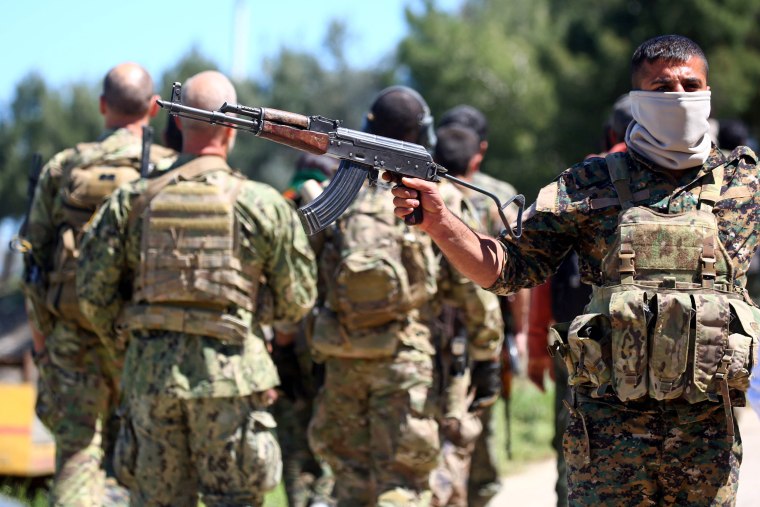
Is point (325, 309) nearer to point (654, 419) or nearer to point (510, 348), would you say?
point (510, 348)

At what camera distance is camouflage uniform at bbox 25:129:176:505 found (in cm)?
636


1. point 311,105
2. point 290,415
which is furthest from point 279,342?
point 311,105

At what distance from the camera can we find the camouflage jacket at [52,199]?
655cm

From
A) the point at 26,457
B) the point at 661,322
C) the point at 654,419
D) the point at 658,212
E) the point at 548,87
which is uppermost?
the point at 548,87

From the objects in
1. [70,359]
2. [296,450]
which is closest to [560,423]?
[296,450]

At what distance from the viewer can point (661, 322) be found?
3.75 meters

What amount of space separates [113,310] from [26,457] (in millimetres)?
3095

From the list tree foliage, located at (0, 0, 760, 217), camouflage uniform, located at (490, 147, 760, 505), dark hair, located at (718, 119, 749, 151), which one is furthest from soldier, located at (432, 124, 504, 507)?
tree foliage, located at (0, 0, 760, 217)

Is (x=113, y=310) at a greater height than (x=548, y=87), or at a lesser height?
lesser

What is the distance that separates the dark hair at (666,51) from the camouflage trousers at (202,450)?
2.49 metres

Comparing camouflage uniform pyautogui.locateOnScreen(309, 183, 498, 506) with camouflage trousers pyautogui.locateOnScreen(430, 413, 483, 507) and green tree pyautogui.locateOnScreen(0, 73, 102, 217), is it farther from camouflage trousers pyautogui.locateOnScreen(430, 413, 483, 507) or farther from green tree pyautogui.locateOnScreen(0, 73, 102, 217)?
green tree pyautogui.locateOnScreen(0, 73, 102, 217)

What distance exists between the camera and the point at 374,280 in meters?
6.00

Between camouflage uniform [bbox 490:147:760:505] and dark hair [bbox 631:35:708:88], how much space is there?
13.3 inches

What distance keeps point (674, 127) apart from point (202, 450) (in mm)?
2712
